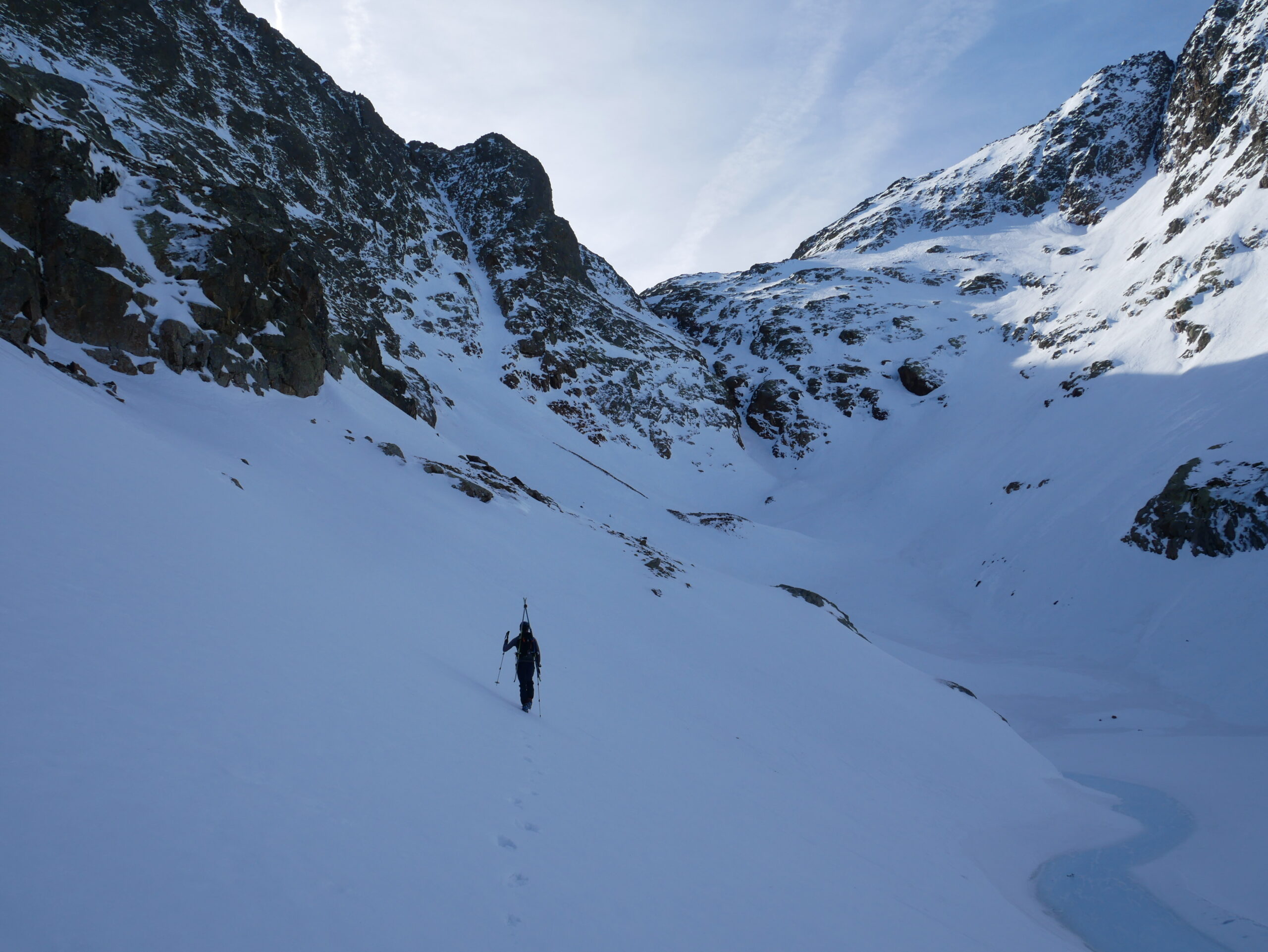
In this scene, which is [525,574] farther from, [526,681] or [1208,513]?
[1208,513]

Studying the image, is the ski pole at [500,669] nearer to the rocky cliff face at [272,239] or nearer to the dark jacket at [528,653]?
the dark jacket at [528,653]

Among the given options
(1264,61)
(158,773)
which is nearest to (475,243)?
(158,773)

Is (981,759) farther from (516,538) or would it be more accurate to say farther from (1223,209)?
(1223,209)

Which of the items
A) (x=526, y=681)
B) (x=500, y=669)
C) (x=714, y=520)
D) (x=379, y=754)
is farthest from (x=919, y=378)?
(x=379, y=754)

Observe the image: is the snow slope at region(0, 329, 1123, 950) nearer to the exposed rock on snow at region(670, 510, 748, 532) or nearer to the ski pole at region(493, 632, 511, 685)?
the ski pole at region(493, 632, 511, 685)

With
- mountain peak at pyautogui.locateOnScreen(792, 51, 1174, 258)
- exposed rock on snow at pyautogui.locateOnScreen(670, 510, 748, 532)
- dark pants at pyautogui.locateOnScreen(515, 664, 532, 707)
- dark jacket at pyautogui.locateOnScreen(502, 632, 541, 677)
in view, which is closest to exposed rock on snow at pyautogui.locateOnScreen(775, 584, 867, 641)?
exposed rock on snow at pyautogui.locateOnScreen(670, 510, 748, 532)

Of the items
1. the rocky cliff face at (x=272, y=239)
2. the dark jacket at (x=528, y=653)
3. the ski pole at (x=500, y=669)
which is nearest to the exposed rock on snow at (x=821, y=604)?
the ski pole at (x=500, y=669)

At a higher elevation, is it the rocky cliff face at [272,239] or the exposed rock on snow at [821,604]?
the rocky cliff face at [272,239]

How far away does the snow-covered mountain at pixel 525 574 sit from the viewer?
12.8 ft

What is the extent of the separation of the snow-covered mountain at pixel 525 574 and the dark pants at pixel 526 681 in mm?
579

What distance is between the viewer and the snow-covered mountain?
3.90 meters

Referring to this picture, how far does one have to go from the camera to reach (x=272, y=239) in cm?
2178

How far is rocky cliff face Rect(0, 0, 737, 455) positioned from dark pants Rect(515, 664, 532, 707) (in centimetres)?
1312

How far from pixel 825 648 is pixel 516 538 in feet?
36.0
